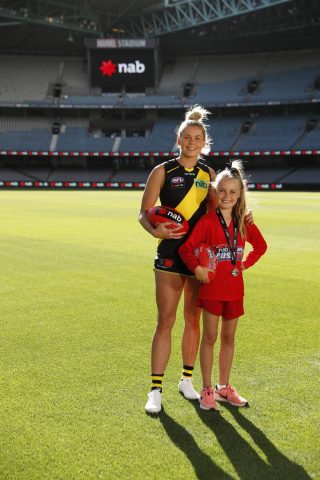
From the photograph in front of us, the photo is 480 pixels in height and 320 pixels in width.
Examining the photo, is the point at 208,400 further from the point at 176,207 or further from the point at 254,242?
the point at 176,207

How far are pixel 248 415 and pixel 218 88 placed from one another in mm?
58797

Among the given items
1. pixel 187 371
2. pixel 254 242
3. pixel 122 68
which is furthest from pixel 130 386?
pixel 122 68

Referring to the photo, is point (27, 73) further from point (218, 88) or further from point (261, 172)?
point (261, 172)

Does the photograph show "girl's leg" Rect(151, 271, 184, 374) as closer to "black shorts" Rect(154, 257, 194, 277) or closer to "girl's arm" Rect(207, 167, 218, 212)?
"black shorts" Rect(154, 257, 194, 277)

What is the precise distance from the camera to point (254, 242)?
14.2 feet

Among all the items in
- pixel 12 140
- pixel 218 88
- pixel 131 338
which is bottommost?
pixel 131 338

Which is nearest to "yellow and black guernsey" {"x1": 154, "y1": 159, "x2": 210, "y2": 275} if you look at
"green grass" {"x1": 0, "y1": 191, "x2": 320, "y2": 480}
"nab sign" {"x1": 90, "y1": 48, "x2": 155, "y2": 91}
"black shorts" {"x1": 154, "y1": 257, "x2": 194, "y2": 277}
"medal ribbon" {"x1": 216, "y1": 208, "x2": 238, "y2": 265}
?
"black shorts" {"x1": 154, "y1": 257, "x2": 194, "y2": 277}

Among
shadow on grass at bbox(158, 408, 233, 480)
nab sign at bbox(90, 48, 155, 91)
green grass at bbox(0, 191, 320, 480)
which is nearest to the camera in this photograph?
shadow on grass at bbox(158, 408, 233, 480)

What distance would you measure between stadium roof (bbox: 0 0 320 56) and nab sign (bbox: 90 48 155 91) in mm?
2227

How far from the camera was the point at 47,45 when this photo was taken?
6078cm

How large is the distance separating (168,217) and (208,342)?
109 centimetres

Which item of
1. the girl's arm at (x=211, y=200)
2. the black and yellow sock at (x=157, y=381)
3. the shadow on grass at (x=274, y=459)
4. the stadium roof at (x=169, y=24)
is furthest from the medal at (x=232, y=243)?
the stadium roof at (x=169, y=24)

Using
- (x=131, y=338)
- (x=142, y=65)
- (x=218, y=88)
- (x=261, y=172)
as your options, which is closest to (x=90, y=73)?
(x=142, y=65)

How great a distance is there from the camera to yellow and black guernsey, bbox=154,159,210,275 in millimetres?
4207
